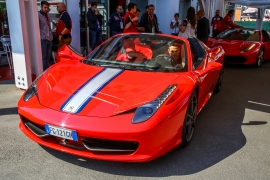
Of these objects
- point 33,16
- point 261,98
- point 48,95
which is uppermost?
point 33,16

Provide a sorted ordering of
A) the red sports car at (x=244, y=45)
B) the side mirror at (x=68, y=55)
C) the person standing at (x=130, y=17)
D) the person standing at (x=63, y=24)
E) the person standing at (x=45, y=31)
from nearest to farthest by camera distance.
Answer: the side mirror at (x=68, y=55) < the person standing at (x=45, y=31) < the person standing at (x=63, y=24) < the person standing at (x=130, y=17) < the red sports car at (x=244, y=45)

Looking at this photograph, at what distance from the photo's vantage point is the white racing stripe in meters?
2.47

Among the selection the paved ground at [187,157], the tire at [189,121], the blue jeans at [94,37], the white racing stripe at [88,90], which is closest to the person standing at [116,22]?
the blue jeans at [94,37]

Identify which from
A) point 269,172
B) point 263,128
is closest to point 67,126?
point 269,172

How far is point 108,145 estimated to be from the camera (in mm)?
2381

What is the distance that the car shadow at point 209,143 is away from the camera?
2566 millimetres

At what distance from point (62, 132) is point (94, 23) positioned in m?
6.12

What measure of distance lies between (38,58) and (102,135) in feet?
9.88

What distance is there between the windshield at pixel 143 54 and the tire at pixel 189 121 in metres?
0.41

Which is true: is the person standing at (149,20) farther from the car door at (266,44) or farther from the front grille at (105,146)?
the front grille at (105,146)

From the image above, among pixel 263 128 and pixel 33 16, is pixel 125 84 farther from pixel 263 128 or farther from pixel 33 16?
pixel 33 16

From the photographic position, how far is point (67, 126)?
2291 millimetres

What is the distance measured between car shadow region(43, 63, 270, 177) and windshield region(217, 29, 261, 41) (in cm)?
292

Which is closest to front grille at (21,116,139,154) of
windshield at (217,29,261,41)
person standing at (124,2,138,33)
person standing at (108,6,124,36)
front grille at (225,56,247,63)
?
person standing at (124,2,138,33)
